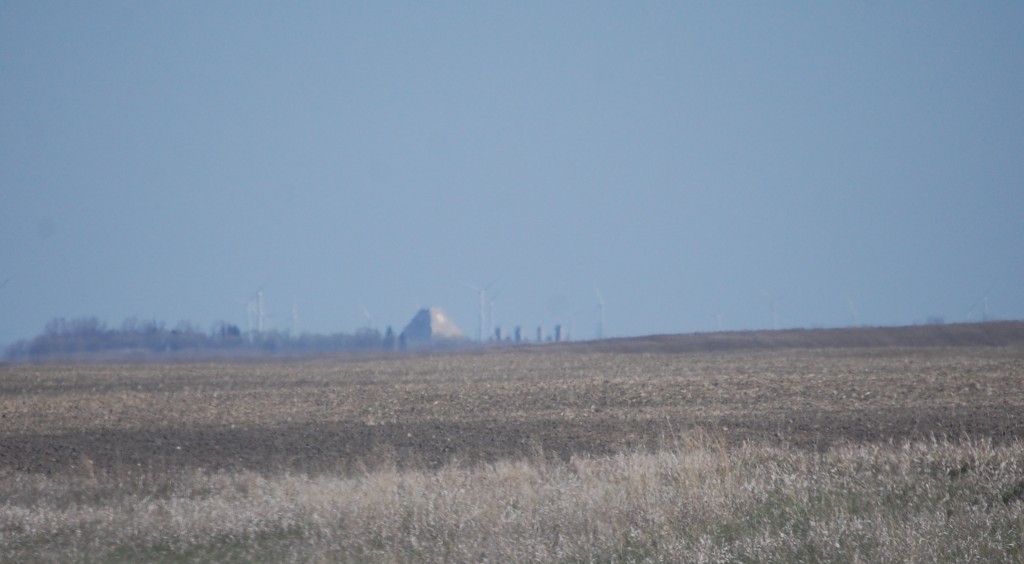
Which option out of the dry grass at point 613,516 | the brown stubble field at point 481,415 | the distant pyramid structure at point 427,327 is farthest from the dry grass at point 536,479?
the distant pyramid structure at point 427,327

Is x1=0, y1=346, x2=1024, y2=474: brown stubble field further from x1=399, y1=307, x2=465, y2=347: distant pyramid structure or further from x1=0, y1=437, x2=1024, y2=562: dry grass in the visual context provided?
x1=399, y1=307, x2=465, y2=347: distant pyramid structure

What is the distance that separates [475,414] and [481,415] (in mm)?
370

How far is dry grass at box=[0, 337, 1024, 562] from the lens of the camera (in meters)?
8.12

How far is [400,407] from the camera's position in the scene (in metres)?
28.7

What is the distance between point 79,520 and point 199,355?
67021mm

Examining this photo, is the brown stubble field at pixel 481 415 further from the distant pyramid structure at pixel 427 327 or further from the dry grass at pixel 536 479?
the distant pyramid structure at pixel 427 327

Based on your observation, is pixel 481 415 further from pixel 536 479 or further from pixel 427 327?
pixel 427 327

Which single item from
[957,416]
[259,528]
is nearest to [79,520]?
[259,528]

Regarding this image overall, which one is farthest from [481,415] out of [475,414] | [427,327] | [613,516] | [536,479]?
[427,327]

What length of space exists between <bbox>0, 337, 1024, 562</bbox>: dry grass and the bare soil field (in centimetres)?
15

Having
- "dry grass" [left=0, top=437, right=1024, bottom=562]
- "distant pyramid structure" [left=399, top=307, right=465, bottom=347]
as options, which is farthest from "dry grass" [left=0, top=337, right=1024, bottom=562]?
"distant pyramid structure" [left=399, top=307, right=465, bottom=347]

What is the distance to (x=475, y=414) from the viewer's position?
25781 millimetres

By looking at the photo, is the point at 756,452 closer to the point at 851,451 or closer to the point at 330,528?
the point at 851,451

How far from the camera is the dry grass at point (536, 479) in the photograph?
8117mm
